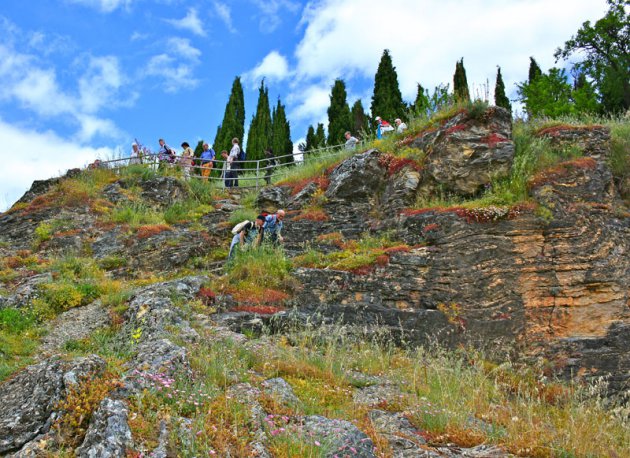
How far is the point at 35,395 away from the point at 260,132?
35.0 metres

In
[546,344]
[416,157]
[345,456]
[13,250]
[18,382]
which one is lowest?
[546,344]

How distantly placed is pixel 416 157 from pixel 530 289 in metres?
5.65

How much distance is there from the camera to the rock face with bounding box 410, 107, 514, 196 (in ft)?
41.1

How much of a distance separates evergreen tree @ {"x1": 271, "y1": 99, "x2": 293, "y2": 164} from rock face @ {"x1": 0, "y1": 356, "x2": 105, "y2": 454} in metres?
33.0

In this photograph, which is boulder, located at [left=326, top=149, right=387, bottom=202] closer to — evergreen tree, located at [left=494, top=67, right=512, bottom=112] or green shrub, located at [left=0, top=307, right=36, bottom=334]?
green shrub, located at [left=0, top=307, right=36, bottom=334]

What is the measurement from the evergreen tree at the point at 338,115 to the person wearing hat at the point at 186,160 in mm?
13442

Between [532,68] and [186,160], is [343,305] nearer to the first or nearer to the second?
[186,160]

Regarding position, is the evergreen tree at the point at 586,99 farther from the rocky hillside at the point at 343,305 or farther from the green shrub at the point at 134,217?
the green shrub at the point at 134,217

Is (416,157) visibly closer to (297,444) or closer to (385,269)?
(385,269)

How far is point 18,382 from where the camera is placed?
4867mm

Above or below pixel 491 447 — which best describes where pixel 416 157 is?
above

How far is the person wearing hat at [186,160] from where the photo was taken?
18.7m

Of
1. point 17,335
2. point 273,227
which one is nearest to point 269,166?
point 273,227

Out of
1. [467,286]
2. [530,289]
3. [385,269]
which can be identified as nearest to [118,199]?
[385,269]
